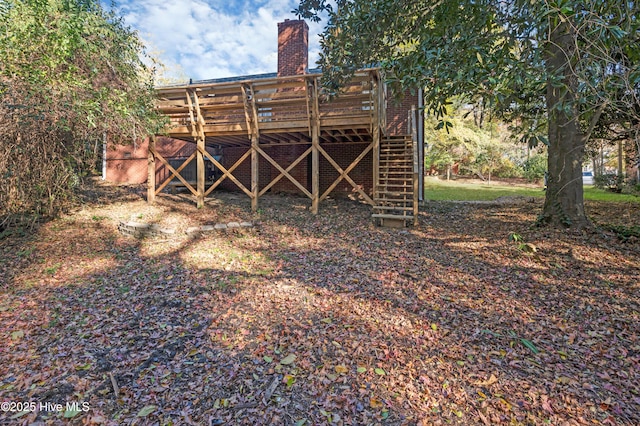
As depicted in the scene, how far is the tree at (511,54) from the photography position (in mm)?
3605

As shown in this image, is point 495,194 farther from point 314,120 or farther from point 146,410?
point 146,410

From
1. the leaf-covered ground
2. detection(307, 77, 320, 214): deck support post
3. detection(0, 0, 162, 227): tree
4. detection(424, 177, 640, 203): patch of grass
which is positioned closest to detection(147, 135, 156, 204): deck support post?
detection(0, 0, 162, 227): tree

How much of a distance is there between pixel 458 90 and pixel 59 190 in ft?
25.0

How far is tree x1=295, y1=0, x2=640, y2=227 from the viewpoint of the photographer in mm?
3605

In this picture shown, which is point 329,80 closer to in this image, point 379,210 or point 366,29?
point 366,29

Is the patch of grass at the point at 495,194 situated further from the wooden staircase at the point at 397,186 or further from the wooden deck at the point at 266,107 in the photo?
the wooden deck at the point at 266,107

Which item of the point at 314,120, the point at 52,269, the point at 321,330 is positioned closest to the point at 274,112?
the point at 314,120

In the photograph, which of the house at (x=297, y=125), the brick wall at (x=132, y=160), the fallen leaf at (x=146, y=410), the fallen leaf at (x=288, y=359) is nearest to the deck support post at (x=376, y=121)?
the house at (x=297, y=125)

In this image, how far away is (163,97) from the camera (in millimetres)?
8562

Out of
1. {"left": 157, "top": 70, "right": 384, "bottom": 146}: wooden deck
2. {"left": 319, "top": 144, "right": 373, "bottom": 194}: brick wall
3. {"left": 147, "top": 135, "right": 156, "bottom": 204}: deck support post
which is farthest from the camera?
{"left": 319, "top": 144, "right": 373, "bottom": 194}: brick wall

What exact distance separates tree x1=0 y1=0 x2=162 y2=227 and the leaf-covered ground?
1076mm

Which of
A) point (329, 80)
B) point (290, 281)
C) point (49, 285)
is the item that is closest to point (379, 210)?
point (329, 80)

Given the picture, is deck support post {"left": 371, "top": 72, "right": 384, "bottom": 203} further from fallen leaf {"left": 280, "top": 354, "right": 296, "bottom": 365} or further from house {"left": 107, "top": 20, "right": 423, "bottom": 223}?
fallen leaf {"left": 280, "top": 354, "right": 296, "bottom": 365}

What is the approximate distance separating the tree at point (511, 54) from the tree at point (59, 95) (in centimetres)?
365
